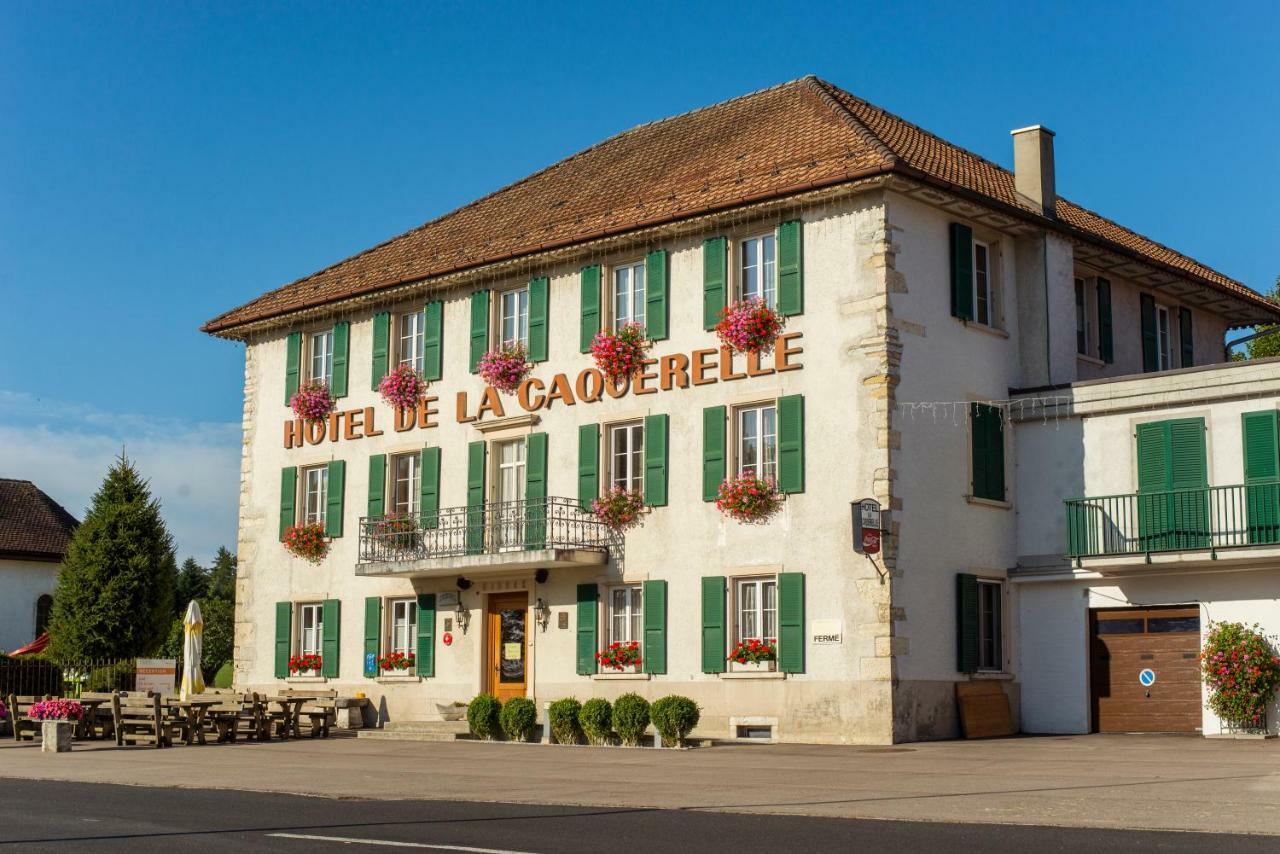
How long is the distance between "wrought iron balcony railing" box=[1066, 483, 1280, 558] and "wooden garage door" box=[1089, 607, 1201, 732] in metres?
1.08

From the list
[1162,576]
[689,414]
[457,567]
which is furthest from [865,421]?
[457,567]

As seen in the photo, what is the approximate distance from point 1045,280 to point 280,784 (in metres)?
15.0

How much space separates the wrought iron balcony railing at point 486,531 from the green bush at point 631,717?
3.45 metres

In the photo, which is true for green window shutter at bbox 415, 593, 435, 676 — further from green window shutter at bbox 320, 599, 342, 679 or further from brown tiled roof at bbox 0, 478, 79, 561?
brown tiled roof at bbox 0, 478, 79, 561

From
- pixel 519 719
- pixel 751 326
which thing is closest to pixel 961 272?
pixel 751 326

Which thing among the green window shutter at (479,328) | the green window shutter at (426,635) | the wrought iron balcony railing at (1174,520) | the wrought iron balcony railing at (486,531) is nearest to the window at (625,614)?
the wrought iron balcony railing at (486,531)

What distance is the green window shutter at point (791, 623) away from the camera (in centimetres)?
2244

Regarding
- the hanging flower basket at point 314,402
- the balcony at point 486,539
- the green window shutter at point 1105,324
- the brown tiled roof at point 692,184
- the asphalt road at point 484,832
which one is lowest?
the asphalt road at point 484,832

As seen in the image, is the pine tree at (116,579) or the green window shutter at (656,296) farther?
the pine tree at (116,579)

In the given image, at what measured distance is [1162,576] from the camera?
2273cm

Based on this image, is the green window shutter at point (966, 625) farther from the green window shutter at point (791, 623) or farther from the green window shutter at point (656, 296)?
the green window shutter at point (656, 296)

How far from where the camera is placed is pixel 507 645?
87.8 feet

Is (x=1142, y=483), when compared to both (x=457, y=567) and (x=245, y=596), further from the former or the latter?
(x=245, y=596)

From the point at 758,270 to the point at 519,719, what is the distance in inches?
306
